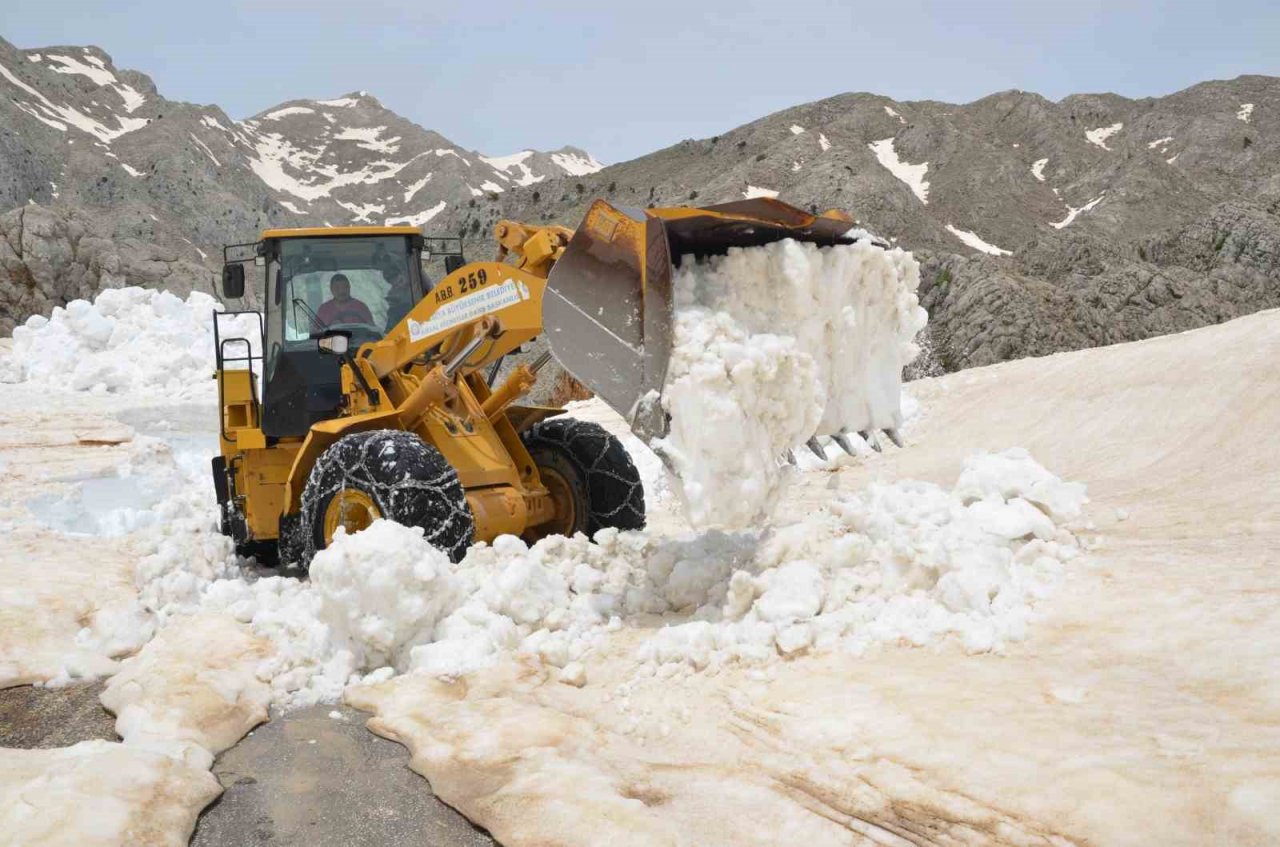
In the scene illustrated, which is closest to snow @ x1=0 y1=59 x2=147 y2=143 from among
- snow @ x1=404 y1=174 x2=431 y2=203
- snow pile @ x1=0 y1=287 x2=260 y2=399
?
snow @ x1=404 y1=174 x2=431 y2=203

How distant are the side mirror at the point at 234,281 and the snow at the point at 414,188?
97.6 m

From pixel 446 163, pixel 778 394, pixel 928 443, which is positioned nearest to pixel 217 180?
pixel 446 163

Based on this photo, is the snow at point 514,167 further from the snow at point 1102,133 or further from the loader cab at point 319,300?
the loader cab at point 319,300

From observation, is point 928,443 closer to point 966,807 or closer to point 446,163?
point 966,807

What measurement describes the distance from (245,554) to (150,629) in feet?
7.25

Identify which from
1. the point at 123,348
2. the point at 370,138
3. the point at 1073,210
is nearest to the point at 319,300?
the point at 123,348

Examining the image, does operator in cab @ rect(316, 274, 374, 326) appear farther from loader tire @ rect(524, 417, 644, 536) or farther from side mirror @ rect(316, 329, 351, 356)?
loader tire @ rect(524, 417, 644, 536)

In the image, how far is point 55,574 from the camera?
5.58 meters

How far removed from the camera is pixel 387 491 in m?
5.10

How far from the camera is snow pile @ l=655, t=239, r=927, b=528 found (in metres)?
4.07

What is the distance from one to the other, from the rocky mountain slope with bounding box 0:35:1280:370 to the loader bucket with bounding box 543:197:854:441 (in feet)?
50.3

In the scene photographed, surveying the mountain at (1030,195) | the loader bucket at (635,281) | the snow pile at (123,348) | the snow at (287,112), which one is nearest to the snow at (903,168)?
the mountain at (1030,195)

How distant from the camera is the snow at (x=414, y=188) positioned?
101050mm

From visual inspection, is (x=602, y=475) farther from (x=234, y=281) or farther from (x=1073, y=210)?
(x=1073, y=210)
